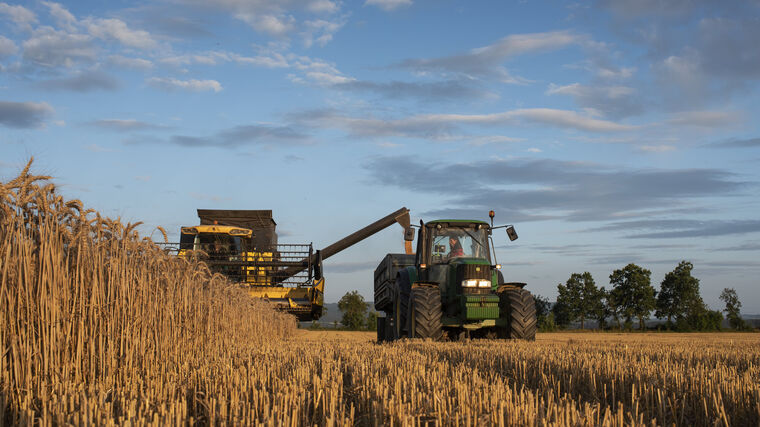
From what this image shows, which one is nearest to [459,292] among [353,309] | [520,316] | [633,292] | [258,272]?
[520,316]

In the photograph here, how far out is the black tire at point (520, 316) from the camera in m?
10.9

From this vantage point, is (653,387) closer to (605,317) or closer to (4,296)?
(4,296)

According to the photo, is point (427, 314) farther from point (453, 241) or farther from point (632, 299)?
point (632, 299)

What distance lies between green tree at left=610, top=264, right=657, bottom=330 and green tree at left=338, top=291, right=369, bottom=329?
21474 millimetres

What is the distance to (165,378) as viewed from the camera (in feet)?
17.8

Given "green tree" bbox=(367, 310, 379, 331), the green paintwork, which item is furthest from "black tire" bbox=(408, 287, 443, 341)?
"green tree" bbox=(367, 310, 379, 331)

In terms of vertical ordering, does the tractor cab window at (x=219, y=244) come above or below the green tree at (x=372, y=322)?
above

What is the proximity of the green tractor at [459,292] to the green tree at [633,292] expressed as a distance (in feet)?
148

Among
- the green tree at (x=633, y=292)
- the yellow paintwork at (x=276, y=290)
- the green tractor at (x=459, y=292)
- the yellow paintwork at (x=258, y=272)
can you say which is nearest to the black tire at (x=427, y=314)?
the green tractor at (x=459, y=292)

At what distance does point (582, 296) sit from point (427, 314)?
4791cm

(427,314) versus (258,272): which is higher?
(258,272)

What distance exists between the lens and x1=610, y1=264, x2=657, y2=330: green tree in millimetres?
53000

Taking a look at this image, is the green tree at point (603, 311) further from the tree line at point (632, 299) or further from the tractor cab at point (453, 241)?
the tractor cab at point (453, 241)

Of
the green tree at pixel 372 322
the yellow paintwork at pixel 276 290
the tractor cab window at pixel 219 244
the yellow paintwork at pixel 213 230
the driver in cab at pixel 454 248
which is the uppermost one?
the yellow paintwork at pixel 213 230
